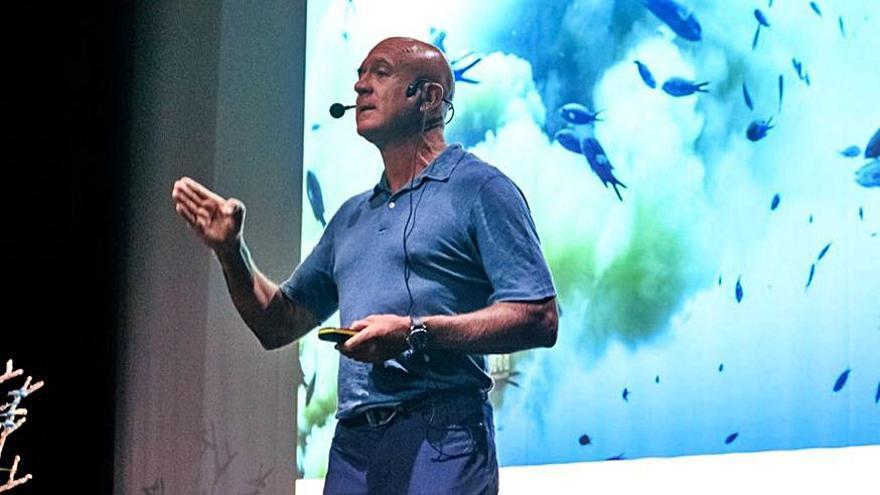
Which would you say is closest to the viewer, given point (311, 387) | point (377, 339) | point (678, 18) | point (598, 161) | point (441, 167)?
point (377, 339)

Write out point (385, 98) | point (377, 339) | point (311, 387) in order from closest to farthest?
point (377, 339) < point (385, 98) < point (311, 387)

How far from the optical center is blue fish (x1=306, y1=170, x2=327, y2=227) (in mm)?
2539

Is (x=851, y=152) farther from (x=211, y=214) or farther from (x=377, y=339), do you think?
(x=211, y=214)

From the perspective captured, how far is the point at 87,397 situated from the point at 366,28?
1185 millimetres

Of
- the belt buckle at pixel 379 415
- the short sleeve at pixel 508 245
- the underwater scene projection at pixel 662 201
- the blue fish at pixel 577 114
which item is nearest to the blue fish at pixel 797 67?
the underwater scene projection at pixel 662 201

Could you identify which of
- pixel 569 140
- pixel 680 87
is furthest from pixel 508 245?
pixel 680 87

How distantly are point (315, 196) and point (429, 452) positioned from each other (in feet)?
2.89

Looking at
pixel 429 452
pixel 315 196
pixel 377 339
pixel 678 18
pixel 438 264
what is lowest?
pixel 429 452

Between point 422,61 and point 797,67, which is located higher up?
point 797,67

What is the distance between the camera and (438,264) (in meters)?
1.97

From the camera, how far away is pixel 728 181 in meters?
2.71

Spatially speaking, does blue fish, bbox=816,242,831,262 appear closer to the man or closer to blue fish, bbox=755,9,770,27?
blue fish, bbox=755,9,770,27

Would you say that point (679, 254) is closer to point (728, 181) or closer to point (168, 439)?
point (728, 181)

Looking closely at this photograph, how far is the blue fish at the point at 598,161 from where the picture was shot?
2.62 metres
